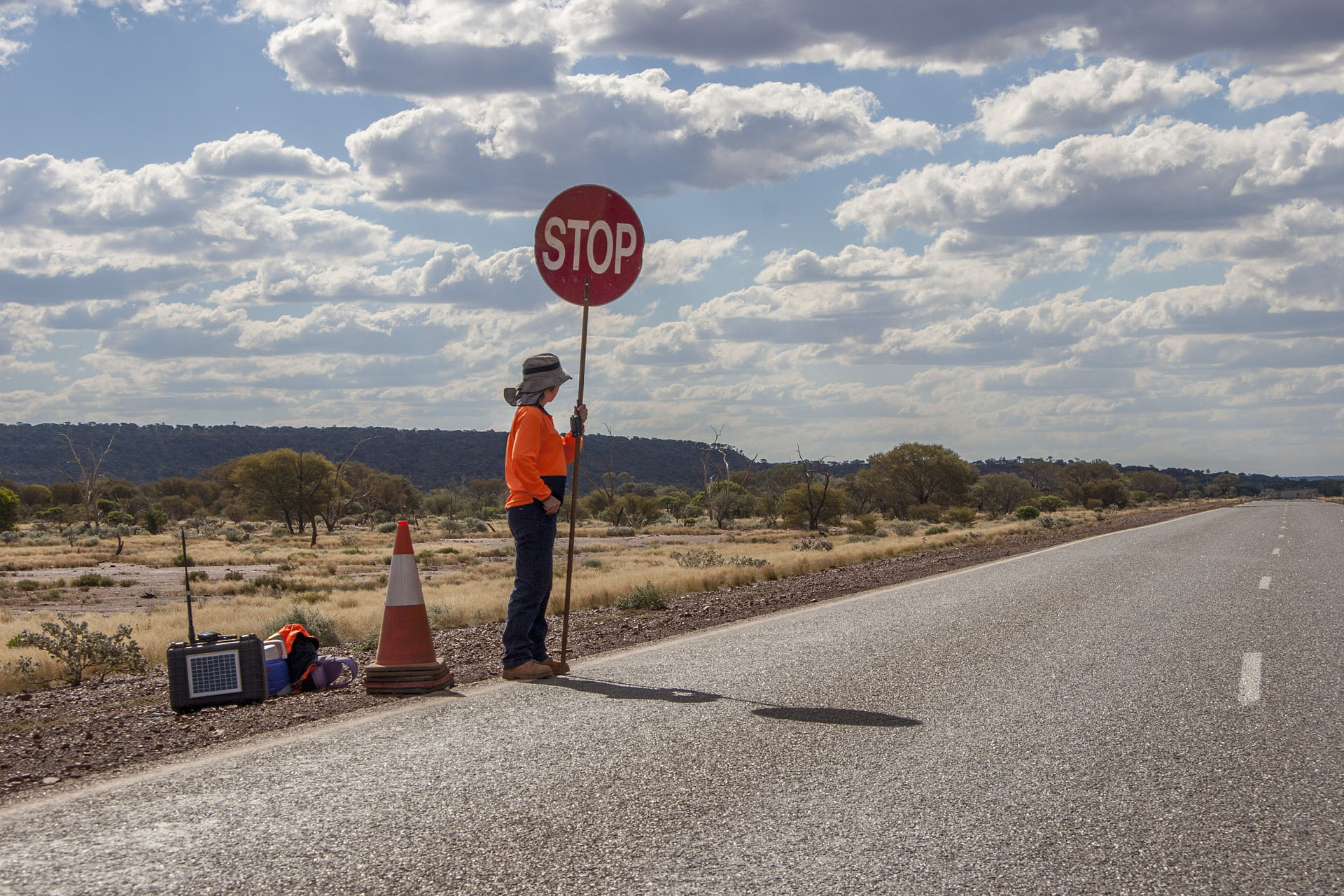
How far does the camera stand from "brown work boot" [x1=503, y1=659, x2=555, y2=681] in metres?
7.47

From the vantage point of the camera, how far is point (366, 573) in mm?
30562

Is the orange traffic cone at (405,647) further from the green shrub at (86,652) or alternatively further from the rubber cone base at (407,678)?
the green shrub at (86,652)

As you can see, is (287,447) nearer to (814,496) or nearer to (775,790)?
(814,496)

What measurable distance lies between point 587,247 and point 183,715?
Answer: 172 inches

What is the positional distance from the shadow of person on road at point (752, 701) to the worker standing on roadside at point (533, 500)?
258mm

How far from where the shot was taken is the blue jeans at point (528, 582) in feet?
24.4

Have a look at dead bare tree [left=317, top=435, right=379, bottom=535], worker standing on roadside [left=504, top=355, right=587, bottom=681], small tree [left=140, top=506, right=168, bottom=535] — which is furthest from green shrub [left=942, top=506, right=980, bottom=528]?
worker standing on roadside [left=504, top=355, right=587, bottom=681]

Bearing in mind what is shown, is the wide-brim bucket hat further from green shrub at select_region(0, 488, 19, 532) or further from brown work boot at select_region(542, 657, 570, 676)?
green shrub at select_region(0, 488, 19, 532)

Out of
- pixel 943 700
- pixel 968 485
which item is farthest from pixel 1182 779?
pixel 968 485

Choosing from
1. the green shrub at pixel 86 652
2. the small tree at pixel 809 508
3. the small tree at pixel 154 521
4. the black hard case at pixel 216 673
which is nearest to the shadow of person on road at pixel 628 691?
the black hard case at pixel 216 673

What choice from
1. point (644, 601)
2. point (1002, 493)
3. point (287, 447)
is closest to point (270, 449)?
point (287, 447)

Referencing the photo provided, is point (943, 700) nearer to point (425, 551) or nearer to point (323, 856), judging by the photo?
point (323, 856)

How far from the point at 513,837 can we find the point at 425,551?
36358mm

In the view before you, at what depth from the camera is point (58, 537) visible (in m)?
50.4
